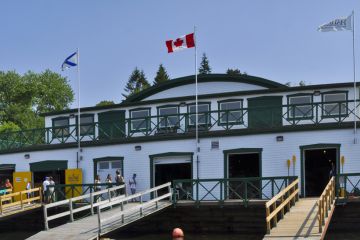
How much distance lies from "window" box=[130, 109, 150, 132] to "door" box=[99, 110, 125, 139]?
0.62 m

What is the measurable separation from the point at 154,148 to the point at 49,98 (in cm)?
5908

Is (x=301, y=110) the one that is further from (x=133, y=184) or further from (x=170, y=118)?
(x=133, y=184)

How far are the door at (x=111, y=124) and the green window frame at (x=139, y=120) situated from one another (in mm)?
565

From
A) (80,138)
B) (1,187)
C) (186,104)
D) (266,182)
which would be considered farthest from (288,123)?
(1,187)

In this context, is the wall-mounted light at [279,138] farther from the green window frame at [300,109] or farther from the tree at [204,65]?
the tree at [204,65]

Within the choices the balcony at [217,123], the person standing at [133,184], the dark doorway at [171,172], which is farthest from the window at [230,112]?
the person standing at [133,184]

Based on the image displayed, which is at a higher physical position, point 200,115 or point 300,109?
point 300,109

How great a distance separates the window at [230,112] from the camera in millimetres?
26969

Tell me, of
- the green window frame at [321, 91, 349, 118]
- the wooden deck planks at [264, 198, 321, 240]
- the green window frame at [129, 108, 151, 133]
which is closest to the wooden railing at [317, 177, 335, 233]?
the wooden deck planks at [264, 198, 321, 240]

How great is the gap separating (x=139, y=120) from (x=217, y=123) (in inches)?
181

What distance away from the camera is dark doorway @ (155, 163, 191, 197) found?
27.1m

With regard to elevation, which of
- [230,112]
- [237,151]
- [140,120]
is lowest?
[237,151]

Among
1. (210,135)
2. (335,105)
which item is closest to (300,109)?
(335,105)

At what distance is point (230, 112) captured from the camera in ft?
91.2
